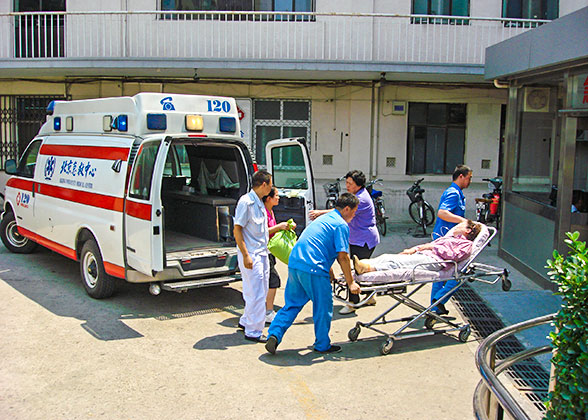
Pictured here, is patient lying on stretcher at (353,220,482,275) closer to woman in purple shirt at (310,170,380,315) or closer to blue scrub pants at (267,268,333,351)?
blue scrub pants at (267,268,333,351)

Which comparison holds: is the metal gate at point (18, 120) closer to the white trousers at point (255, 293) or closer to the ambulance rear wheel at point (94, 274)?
the ambulance rear wheel at point (94, 274)

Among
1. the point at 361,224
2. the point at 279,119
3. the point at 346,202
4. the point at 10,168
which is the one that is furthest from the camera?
the point at 279,119

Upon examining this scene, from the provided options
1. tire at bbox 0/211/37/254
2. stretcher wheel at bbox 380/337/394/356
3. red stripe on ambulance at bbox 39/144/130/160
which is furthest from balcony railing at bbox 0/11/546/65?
stretcher wheel at bbox 380/337/394/356

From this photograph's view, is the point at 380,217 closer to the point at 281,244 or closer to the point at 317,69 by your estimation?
the point at 317,69

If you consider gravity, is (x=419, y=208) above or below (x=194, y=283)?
above

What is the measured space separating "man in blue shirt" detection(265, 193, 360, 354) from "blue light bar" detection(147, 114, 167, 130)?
98.2 inches

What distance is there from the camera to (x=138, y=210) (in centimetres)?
669

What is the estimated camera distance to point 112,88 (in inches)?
568

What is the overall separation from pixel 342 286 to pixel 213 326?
1.64 m

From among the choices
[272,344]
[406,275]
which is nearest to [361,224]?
[406,275]

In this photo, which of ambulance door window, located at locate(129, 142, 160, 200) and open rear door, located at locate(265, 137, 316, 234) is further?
open rear door, located at locate(265, 137, 316, 234)

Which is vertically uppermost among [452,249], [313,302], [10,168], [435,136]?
[435,136]

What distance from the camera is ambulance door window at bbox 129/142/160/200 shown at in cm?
668

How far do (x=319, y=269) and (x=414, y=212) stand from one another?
26.7 ft
